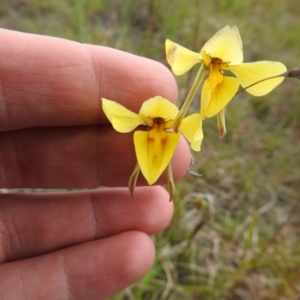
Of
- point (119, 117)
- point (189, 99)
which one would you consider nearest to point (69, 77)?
point (119, 117)

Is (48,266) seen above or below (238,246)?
above

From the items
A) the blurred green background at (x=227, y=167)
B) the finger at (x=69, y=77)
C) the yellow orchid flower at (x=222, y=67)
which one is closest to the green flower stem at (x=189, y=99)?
the yellow orchid flower at (x=222, y=67)

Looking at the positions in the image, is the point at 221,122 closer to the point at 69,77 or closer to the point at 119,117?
the point at 119,117

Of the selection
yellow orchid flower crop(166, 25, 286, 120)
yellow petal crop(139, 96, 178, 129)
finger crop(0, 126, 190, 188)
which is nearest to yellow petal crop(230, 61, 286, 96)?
yellow orchid flower crop(166, 25, 286, 120)

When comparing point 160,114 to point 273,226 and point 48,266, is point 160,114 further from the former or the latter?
point 273,226

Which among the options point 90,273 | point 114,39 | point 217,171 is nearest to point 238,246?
point 217,171

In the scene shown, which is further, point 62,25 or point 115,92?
point 62,25

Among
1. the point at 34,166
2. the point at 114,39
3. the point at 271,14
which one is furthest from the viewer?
the point at 271,14
